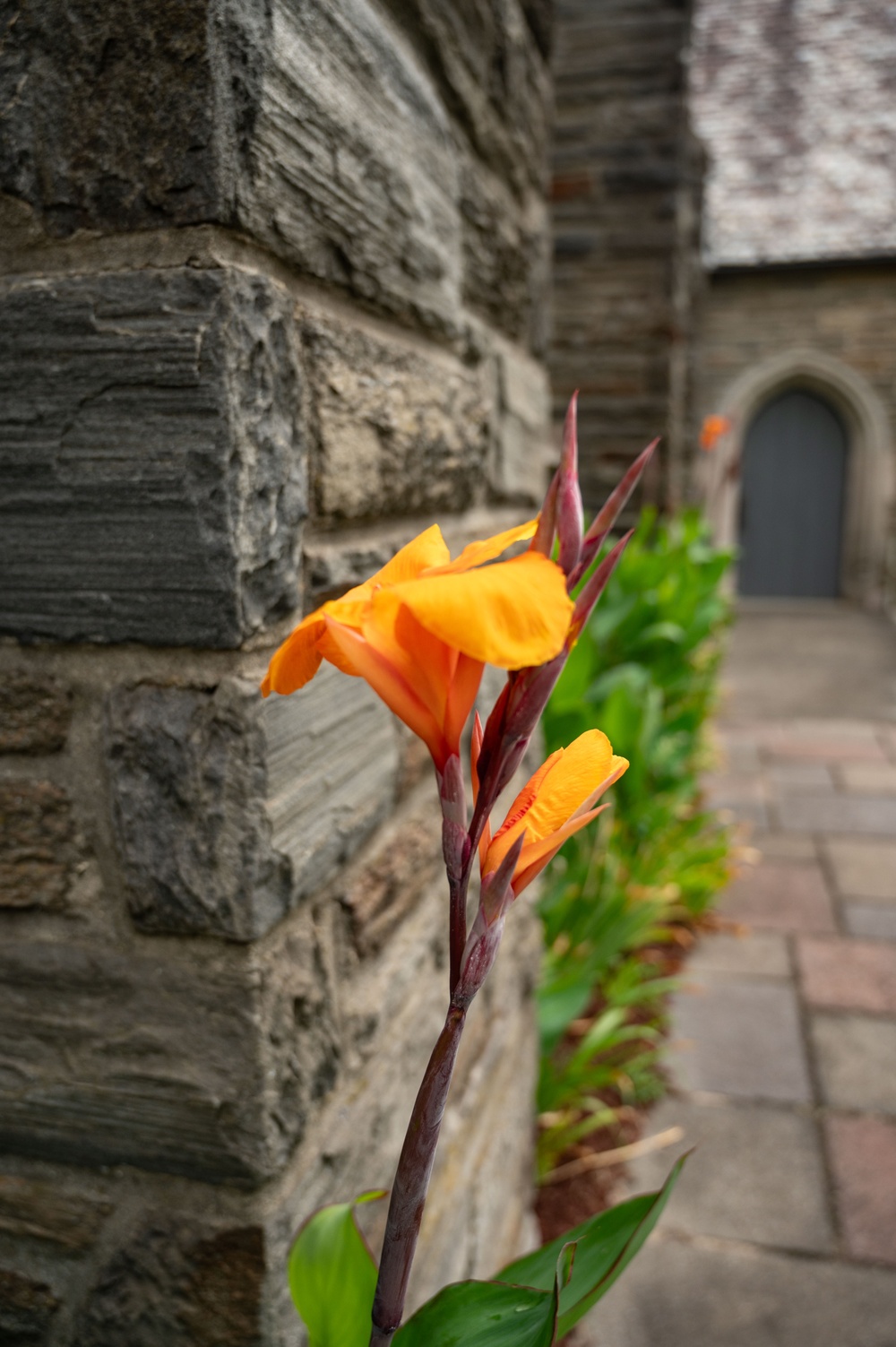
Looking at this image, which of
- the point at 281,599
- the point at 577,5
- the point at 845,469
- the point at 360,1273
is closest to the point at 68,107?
the point at 281,599

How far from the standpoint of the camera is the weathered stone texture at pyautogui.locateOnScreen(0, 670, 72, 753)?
78 cm

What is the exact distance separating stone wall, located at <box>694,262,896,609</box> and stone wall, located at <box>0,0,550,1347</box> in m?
9.67

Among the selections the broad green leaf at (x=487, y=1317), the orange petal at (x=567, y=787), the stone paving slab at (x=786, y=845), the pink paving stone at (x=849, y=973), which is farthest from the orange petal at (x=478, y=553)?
the stone paving slab at (x=786, y=845)

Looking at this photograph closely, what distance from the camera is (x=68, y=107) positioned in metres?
0.69

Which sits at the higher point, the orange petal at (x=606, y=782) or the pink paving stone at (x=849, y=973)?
the orange petal at (x=606, y=782)

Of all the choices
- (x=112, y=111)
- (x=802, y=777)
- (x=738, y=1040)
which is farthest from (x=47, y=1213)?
(x=802, y=777)

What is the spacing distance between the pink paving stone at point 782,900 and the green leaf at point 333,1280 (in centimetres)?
279

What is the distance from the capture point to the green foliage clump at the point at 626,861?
2.28 metres

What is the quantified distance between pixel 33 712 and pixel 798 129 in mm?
11894

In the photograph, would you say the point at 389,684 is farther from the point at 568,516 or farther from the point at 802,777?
the point at 802,777

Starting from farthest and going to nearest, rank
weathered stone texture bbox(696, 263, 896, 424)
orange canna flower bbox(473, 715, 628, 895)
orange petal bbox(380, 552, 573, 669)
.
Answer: weathered stone texture bbox(696, 263, 896, 424), orange canna flower bbox(473, 715, 628, 895), orange petal bbox(380, 552, 573, 669)

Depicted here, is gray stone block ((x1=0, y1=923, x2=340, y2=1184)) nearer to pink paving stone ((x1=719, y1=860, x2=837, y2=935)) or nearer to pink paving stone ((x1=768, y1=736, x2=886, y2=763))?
pink paving stone ((x1=719, y1=860, x2=837, y2=935))

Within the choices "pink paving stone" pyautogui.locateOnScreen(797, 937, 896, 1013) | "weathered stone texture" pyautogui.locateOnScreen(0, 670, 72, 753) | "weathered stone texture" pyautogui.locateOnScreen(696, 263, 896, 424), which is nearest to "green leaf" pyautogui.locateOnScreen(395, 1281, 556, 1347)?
"weathered stone texture" pyautogui.locateOnScreen(0, 670, 72, 753)

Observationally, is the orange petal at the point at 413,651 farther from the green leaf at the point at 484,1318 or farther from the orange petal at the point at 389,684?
the green leaf at the point at 484,1318
